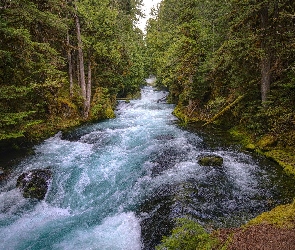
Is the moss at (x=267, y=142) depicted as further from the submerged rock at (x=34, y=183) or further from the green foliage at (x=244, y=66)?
the submerged rock at (x=34, y=183)

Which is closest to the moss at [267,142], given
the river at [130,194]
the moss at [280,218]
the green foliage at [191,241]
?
the river at [130,194]

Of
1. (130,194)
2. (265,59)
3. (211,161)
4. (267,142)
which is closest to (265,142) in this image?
(267,142)

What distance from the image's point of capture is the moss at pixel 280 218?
569cm

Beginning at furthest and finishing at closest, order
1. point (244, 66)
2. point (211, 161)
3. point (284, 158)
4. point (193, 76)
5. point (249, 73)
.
A: point (193, 76), point (249, 73), point (244, 66), point (211, 161), point (284, 158)

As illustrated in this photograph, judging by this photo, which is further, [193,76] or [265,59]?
[193,76]

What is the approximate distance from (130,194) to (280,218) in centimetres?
502

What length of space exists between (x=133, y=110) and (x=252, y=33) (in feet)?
48.7

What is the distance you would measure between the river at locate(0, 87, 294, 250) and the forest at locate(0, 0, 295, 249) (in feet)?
2.20

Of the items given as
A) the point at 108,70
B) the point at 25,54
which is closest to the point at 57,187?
the point at 25,54

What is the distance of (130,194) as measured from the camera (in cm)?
938

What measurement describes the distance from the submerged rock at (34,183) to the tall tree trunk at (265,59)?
36.5 ft

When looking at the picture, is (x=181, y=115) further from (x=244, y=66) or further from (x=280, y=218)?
(x=280, y=218)

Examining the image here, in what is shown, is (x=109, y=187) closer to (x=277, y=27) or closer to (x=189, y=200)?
(x=189, y=200)

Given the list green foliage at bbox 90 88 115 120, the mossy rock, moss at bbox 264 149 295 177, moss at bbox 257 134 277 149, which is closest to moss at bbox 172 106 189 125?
green foliage at bbox 90 88 115 120
